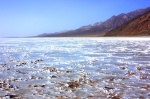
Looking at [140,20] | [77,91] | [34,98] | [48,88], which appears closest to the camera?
[34,98]

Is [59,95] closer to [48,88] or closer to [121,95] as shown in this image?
Result: [48,88]

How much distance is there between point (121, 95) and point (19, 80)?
5.57m

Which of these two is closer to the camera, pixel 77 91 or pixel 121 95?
pixel 121 95

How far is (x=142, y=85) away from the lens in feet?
Answer: 37.2

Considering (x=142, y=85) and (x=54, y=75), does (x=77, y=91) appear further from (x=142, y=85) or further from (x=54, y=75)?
(x=54, y=75)

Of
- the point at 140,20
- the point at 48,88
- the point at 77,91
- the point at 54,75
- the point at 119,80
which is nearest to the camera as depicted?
the point at 77,91

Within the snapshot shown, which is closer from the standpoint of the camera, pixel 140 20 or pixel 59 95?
pixel 59 95

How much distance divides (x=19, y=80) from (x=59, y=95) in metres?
3.95

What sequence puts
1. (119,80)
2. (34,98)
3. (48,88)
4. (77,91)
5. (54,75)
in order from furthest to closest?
1. (54,75)
2. (119,80)
3. (48,88)
4. (77,91)
5. (34,98)

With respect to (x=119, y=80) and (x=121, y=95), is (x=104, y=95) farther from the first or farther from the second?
(x=119, y=80)

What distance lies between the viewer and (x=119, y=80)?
12648 millimetres

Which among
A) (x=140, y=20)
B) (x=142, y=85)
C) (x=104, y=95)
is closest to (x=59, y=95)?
(x=104, y=95)

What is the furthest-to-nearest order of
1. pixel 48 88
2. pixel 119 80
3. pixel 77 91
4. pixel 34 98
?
pixel 119 80, pixel 48 88, pixel 77 91, pixel 34 98

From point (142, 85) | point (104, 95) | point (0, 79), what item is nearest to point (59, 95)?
point (104, 95)
